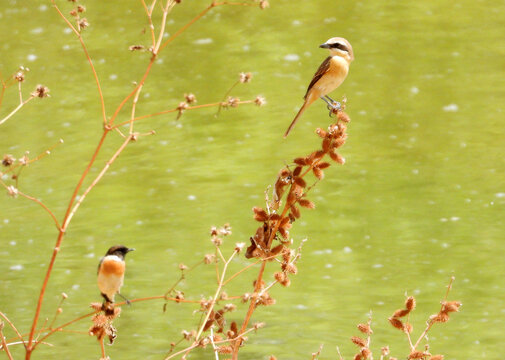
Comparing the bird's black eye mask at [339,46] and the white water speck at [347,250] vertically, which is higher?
the bird's black eye mask at [339,46]

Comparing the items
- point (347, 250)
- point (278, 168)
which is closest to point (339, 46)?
point (347, 250)

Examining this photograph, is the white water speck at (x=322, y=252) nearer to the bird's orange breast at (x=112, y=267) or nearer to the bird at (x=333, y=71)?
the bird at (x=333, y=71)

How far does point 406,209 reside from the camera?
3.10 metres

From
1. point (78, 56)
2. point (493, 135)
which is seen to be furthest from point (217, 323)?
point (78, 56)

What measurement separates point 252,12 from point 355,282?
2.23m

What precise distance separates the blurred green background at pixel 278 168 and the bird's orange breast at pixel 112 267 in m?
1.15

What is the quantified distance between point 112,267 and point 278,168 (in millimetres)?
2177

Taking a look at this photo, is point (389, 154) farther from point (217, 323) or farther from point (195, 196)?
point (217, 323)

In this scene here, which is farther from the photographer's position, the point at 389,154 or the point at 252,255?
the point at 389,154

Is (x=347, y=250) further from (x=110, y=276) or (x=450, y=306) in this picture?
(x=110, y=276)

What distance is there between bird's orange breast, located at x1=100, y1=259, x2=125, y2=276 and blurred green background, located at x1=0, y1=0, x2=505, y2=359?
1.15 m

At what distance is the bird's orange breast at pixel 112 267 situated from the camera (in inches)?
49.3

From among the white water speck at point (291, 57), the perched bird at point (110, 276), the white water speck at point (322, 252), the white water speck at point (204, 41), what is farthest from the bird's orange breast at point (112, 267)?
the white water speck at point (204, 41)

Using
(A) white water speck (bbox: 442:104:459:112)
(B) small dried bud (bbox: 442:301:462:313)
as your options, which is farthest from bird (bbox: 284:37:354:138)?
(A) white water speck (bbox: 442:104:459:112)
